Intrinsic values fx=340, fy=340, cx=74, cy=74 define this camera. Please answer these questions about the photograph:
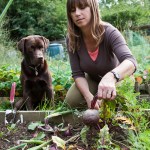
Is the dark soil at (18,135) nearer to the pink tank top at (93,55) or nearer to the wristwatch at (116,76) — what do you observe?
the wristwatch at (116,76)

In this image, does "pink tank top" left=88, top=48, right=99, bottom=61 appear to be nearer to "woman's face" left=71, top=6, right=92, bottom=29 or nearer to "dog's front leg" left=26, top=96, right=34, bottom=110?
"woman's face" left=71, top=6, right=92, bottom=29

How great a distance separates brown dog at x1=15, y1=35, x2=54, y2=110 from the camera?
415 cm

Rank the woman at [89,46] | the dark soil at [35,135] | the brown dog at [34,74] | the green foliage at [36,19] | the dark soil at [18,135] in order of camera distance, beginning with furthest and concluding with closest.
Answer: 1. the green foliage at [36,19]
2. the brown dog at [34,74]
3. the woman at [89,46]
4. the dark soil at [18,135]
5. the dark soil at [35,135]

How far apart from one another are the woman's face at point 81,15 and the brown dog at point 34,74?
1405mm

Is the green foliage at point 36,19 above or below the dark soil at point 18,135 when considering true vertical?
above

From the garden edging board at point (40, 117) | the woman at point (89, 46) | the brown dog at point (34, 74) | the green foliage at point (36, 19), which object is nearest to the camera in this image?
the garden edging board at point (40, 117)

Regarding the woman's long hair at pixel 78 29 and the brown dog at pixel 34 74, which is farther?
the brown dog at pixel 34 74

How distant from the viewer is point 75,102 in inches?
127

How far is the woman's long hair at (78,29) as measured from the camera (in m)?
2.78

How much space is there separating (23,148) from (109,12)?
1541 centimetres

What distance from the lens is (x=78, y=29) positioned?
3.06m

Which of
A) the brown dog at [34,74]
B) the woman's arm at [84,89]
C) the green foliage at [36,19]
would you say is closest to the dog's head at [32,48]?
the brown dog at [34,74]

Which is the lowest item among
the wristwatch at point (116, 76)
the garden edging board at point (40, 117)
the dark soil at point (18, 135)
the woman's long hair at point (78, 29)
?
the dark soil at point (18, 135)

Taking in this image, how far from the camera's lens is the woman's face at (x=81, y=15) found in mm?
2764
